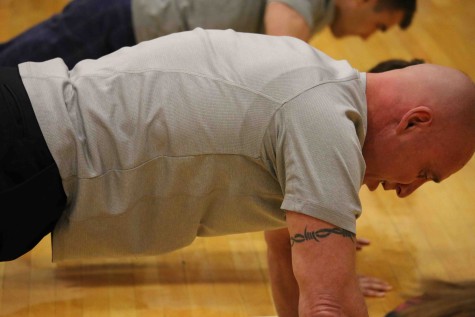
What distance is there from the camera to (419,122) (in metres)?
1.50

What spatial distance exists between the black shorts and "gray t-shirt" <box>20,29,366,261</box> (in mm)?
22

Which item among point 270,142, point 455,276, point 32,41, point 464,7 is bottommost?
point 464,7

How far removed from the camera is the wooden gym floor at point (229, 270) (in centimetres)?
219

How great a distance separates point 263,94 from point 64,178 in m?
0.40

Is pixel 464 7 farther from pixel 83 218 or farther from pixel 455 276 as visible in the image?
pixel 83 218

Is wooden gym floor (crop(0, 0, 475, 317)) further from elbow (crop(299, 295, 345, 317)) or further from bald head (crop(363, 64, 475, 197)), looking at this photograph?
elbow (crop(299, 295, 345, 317))

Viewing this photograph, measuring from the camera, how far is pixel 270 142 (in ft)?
4.72

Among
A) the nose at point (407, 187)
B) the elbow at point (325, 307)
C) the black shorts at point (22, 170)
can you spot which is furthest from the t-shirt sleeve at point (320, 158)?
the black shorts at point (22, 170)

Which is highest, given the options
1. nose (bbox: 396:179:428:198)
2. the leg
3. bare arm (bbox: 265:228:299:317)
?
nose (bbox: 396:179:428:198)

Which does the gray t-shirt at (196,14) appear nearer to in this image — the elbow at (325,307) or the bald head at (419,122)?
the bald head at (419,122)

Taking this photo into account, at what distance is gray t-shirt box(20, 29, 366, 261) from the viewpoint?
1385 millimetres

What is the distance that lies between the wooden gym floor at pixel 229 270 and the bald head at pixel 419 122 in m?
0.72

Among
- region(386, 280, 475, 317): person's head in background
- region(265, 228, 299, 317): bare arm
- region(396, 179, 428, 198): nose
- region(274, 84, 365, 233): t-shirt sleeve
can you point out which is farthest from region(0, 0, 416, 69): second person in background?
region(386, 280, 475, 317): person's head in background

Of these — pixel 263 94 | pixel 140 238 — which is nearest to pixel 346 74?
pixel 263 94
